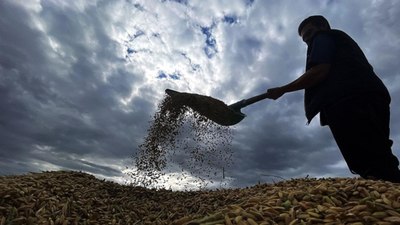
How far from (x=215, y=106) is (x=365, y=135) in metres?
2.39

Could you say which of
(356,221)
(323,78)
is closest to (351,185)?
(356,221)

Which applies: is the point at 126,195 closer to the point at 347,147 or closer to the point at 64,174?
the point at 64,174

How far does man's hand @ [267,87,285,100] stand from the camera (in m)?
5.46

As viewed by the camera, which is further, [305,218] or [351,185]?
[351,185]

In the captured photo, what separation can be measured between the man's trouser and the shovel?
1409 mm

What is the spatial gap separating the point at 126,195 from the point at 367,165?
3500 mm

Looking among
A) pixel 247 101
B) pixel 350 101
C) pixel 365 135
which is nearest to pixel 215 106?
pixel 247 101

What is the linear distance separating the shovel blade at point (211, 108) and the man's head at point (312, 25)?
5.21 ft

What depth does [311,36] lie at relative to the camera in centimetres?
534

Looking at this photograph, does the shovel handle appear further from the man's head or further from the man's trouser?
the man's trouser

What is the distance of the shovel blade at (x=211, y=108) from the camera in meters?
6.09

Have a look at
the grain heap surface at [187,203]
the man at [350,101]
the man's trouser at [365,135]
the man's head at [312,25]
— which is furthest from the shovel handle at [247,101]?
the grain heap surface at [187,203]

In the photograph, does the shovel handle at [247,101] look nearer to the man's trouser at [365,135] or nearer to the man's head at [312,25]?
the man's head at [312,25]

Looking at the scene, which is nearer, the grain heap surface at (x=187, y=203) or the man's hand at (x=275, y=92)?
the grain heap surface at (x=187, y=203)
